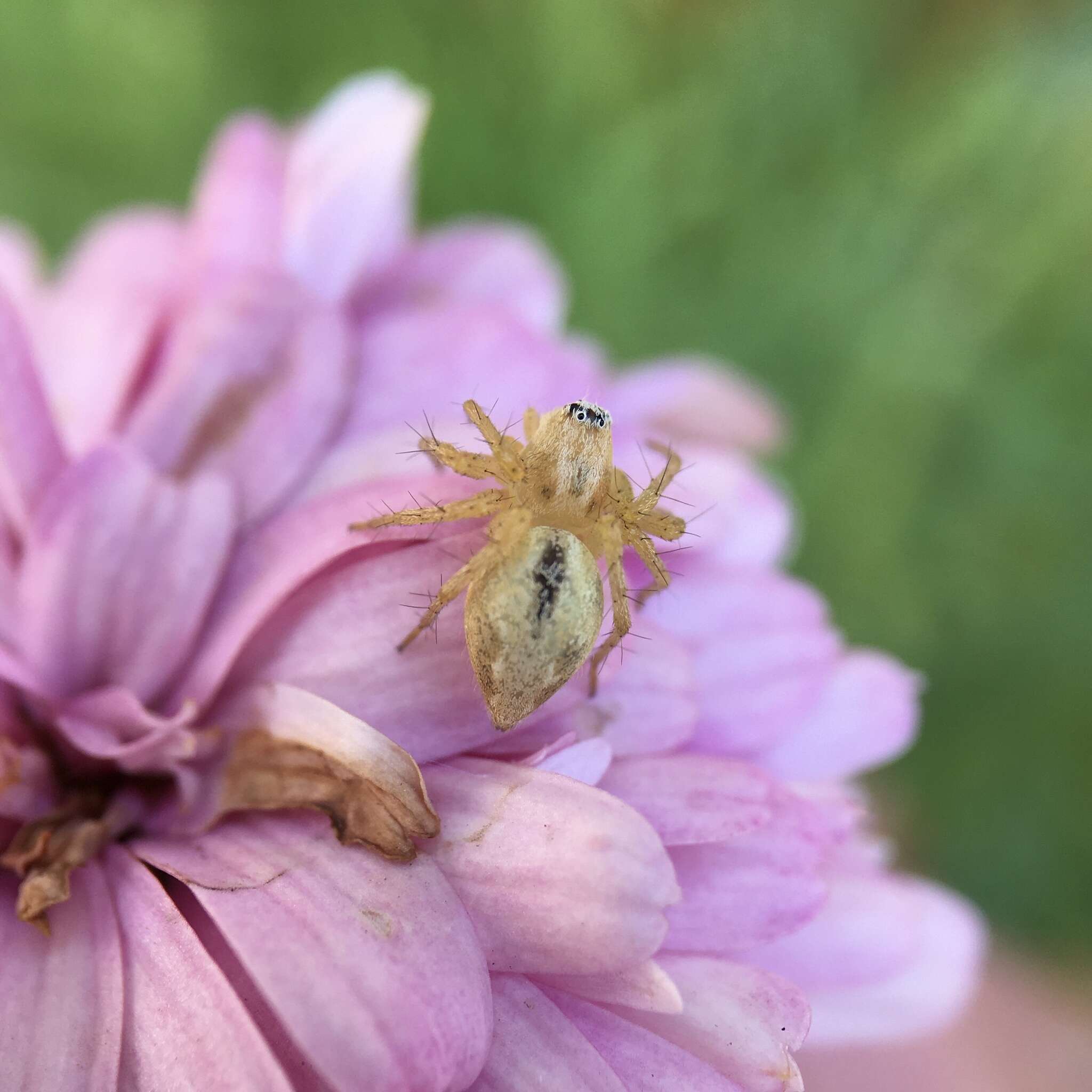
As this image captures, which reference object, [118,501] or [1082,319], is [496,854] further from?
[1082,319]

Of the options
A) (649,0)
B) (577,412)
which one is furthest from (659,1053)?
(649,0)

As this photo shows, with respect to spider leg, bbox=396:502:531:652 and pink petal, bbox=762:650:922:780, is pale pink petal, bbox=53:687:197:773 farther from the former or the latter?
pink petal, bbox=762:650:922:780

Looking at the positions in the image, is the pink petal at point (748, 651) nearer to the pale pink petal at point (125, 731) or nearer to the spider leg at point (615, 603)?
the spider leg at point (615, 603)

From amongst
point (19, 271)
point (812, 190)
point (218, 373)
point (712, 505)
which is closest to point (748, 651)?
point (712, 505)

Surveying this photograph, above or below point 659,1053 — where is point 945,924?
above

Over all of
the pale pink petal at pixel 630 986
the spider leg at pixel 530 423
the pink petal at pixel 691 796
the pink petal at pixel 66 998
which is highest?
the spider leg at pixel 530 423

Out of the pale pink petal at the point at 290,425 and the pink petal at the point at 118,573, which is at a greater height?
the pale pink petal at the point at 290,425

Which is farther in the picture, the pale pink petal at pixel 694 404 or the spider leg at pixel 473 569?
the pale pink petal at pixel 694 404

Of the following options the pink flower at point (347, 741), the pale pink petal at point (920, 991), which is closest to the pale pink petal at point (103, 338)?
the pink flower at point (347, 741)
